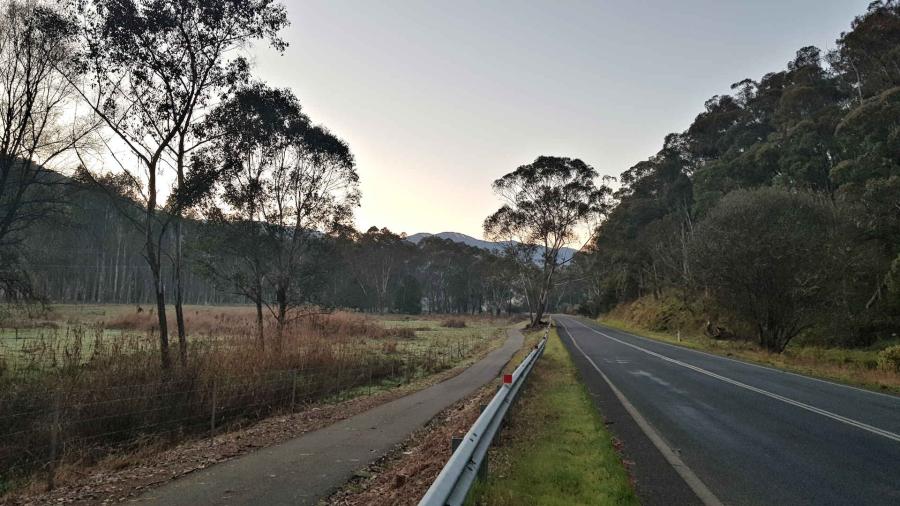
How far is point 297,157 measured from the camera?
23.2 m

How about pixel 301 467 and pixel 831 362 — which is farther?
pixel 831 362

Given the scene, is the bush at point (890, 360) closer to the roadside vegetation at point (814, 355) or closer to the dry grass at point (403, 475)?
the roadside vegetation at point (814, 355)

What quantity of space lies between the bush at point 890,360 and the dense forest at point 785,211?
232 inches

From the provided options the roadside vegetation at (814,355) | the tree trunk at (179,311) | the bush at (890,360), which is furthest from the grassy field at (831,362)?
the tree trunk at (179,311)

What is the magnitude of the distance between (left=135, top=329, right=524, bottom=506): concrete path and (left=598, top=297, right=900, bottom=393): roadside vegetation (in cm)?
1299

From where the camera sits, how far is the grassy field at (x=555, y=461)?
15.1ft

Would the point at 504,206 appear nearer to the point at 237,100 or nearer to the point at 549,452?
the point at 237,100

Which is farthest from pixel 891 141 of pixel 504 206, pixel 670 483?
pixel 670 483

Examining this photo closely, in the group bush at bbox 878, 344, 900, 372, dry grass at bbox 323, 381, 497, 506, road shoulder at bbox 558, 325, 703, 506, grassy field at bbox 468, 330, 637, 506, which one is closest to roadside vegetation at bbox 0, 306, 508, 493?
dry grass at bbox 323, 381, 497, 506

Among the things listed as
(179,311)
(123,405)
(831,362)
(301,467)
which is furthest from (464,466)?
(831,362)

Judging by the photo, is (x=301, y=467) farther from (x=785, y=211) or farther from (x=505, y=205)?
(x=505, y=205)

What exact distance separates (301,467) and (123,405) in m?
5.16

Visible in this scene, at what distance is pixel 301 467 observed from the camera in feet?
21.3

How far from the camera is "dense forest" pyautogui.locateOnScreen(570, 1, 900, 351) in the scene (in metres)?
24.4
